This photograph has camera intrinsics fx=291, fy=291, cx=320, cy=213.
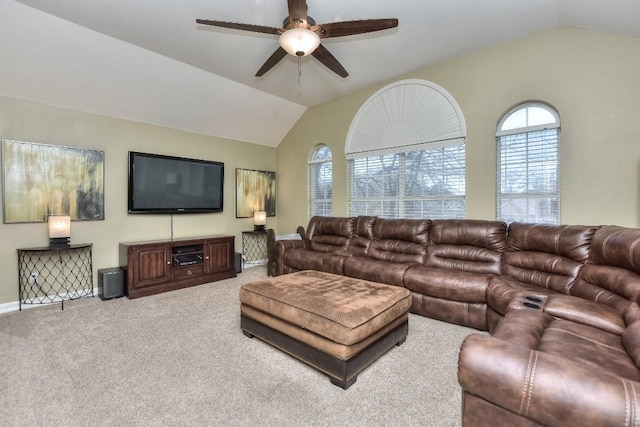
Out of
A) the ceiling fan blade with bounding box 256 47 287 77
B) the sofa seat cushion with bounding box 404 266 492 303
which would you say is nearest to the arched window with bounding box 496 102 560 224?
the sofa seat cushion with bounding box 404 266 492 303

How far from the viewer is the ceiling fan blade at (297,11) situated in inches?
86.8

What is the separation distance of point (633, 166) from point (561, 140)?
2.12 feet

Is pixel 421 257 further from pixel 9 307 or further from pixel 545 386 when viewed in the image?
pixel 9 307

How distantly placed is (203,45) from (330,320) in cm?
353

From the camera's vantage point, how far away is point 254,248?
6172 millimetres

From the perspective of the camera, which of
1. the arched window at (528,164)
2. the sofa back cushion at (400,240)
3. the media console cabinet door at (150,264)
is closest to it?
the arched window at (528,164)

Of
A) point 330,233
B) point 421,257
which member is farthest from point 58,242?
point 421,257

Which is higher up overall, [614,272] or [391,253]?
[614,272]

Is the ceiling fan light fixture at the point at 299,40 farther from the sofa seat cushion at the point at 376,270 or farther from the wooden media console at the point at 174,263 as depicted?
the wooden media console at the point at 174,263

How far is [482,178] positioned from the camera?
3.79 meters

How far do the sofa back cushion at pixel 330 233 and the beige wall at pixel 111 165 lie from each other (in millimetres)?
1732

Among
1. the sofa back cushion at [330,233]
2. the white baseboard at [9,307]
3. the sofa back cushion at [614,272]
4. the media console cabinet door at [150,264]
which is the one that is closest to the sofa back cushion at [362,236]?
the sofa back cushion at [330,233]

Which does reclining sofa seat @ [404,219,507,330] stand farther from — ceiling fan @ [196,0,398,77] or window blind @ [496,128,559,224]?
ceiling fan @ [196,0,398,77]

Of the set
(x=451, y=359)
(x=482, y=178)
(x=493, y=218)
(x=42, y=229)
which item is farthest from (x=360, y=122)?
(x=42, y=229)
